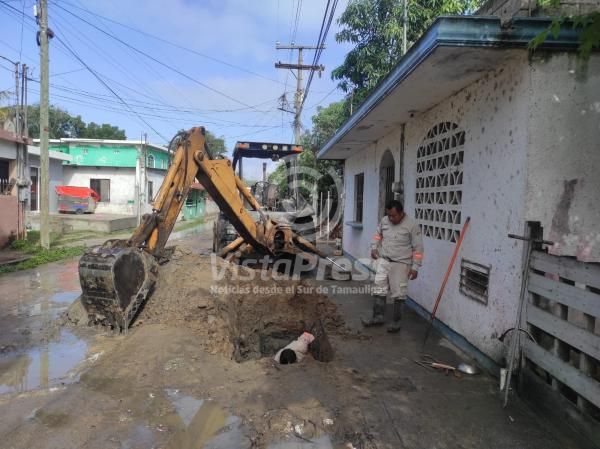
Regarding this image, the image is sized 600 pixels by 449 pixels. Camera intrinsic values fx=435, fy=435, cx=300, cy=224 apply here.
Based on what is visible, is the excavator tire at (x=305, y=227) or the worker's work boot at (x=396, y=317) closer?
the worker's work boot at (x=396, y=317)

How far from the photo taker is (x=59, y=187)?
78.4ft

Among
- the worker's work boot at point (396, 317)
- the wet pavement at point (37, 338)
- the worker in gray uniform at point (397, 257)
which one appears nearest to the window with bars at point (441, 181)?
the worker in gray uniform at point (397, 257)


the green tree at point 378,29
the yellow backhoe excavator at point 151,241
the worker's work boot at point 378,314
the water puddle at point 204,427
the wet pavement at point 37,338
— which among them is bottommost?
the wet pavement at point 37,338

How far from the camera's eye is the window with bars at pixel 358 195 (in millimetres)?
11323

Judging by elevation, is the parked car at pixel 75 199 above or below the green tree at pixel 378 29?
below

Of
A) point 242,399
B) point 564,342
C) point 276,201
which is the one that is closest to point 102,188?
point 276,201

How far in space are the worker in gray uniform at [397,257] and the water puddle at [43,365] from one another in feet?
11.2

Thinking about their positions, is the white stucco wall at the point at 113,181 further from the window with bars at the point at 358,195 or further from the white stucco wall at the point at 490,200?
the white stucco wall at the point at 490,200

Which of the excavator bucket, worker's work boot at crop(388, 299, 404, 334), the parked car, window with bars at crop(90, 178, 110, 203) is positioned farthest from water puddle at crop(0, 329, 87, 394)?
window with bars at crop(90, 178, 110, 203)

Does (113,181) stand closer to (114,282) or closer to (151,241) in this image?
(151,241)

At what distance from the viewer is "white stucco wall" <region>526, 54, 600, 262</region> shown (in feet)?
12.3

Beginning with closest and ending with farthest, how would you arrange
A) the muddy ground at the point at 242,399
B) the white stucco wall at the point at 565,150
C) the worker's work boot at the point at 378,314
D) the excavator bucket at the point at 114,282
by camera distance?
the muddy ground at the point at 242,399 → the white stucco wall at the point at 565,150 → the excavator bucket at the point at 114,282 → the worker's work boot at the point at 378,314

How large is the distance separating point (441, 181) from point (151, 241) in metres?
3.95

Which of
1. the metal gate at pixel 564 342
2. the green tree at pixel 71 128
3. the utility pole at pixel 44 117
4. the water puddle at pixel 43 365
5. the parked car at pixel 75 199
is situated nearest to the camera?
A: the metal gate at pixel 564 342
